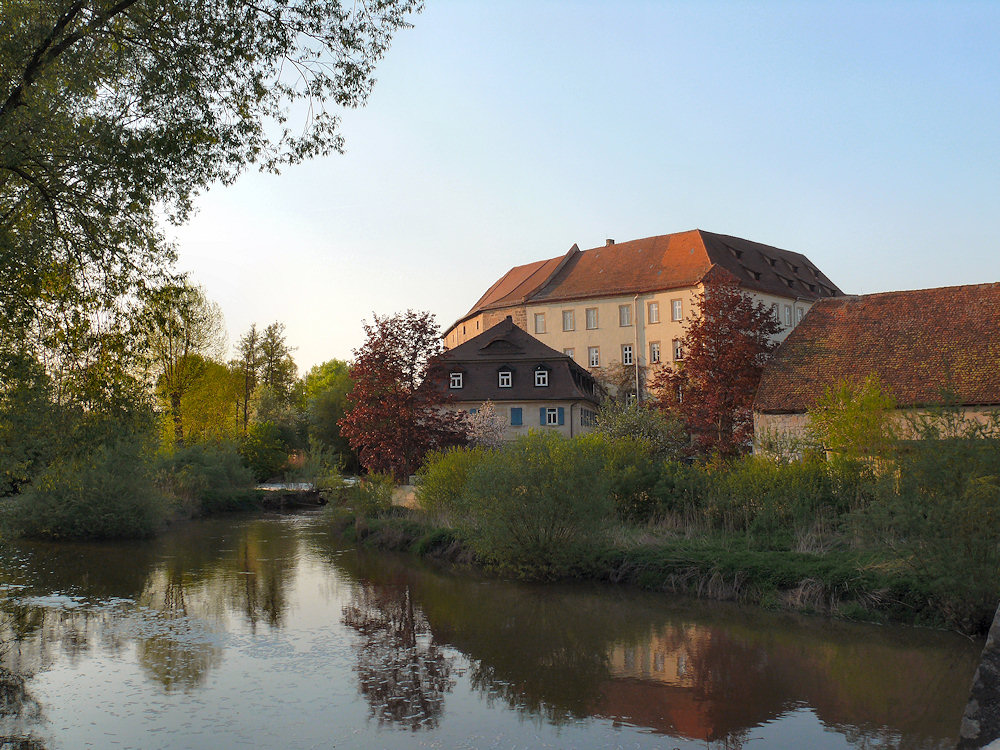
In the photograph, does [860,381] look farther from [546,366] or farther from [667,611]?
[546,366]

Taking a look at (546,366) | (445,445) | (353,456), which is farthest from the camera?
(353,456)

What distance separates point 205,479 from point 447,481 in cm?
1537

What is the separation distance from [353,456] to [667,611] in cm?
4281

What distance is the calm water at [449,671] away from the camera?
8.38 metres

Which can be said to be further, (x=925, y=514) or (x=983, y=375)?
(x=983, y=375)

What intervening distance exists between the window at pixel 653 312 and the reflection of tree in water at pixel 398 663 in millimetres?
46874

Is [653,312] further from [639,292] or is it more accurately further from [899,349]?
[899,349]

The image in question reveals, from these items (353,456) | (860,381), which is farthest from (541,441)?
(353,456)

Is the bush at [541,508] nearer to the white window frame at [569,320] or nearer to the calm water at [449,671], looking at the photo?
the calm water at [449,671]

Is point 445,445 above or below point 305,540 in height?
above

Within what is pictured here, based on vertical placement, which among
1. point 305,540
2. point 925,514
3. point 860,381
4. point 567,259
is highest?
point 567,259

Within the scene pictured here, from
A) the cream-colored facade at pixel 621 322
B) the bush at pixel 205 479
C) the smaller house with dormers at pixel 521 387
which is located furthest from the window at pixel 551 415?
the bush at pixel 205 479

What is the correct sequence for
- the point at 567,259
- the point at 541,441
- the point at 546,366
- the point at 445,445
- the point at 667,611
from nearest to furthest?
the point at 667,611
the point at 541,441
the point at 445,445
the point at 546,366
the point at 567,259

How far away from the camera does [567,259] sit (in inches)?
2721
